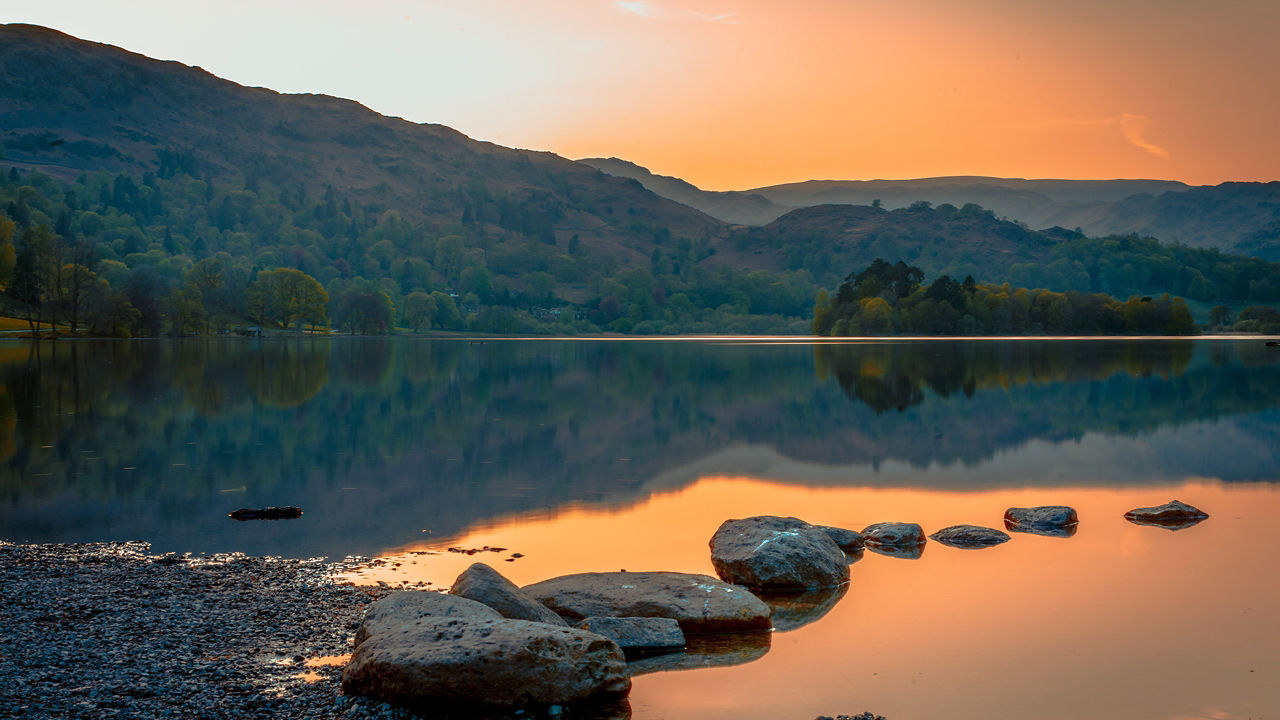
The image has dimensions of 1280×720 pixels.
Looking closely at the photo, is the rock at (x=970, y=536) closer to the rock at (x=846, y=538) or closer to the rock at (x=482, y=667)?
the rock at (x=846, y=538)

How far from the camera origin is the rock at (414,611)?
1146cm

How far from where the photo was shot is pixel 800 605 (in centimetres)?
1516

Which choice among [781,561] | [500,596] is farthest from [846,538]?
[500,596]

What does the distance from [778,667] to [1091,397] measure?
47.2 m

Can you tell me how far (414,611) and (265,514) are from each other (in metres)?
10.5

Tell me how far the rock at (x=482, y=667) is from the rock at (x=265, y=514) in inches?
433

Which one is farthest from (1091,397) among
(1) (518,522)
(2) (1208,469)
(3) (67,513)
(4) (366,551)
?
(3) (67,513)

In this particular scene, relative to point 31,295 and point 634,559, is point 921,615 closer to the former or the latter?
point 634,559

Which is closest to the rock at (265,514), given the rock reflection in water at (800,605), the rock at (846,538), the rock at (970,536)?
the rock reflection in water at (800,605)

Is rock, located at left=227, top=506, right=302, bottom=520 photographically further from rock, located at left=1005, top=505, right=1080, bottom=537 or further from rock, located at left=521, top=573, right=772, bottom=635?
rock, located at left=1005, top=505, right=1080, bottom=537

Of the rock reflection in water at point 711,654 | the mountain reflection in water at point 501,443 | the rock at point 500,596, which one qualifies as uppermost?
the rock at point 500,596

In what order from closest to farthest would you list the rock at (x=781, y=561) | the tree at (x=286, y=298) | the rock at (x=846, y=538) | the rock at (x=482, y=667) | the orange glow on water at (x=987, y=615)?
the rock at (x=482, y=667)
the orange glow on water at (x=987, y=615)
the rock at (x=781, y=561)
the rock at (x=846, y=538)
the tree at (x=286, y=298)

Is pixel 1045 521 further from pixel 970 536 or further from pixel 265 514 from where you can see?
pixel 265 514

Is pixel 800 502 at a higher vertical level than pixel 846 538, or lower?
lower
